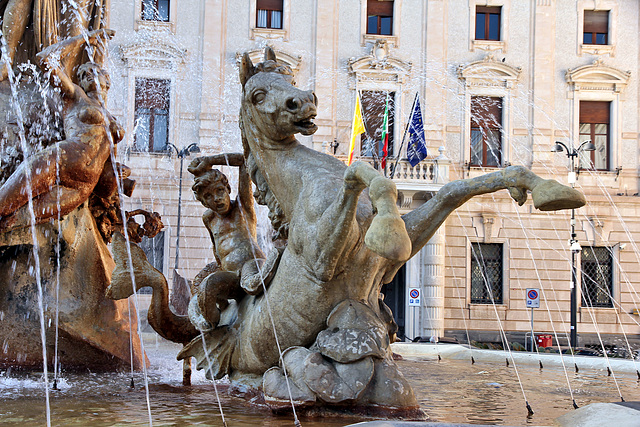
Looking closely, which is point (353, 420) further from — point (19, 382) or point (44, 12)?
point (44, 12)

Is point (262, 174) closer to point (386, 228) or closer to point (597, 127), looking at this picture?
point (386, 228)

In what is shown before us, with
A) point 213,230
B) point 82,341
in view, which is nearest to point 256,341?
point 213,230

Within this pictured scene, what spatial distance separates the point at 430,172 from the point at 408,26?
17.0 feet

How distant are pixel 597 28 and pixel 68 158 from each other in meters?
23.2

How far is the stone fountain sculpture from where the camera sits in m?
4.35

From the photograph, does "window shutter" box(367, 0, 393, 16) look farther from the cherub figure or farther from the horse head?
the horse head

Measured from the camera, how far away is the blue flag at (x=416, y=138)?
19.5 m

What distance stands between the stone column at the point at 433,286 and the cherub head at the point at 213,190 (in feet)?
59.6

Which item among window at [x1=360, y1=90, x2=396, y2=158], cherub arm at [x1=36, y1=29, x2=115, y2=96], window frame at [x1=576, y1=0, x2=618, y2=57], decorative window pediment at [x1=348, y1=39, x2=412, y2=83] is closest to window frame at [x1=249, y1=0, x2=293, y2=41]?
decorative window pediment at [x1=348, y1=39, x2=412, y2=83]

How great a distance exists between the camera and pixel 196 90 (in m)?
22.2

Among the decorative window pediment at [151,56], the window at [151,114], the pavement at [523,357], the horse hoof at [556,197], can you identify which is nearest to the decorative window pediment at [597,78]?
the decorative window pediment at [151,56]

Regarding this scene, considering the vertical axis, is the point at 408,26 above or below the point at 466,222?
above

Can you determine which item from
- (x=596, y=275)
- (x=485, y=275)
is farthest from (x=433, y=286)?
(x=596, y=275)

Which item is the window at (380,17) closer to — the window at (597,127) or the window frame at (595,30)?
the window frame at (595,30)
